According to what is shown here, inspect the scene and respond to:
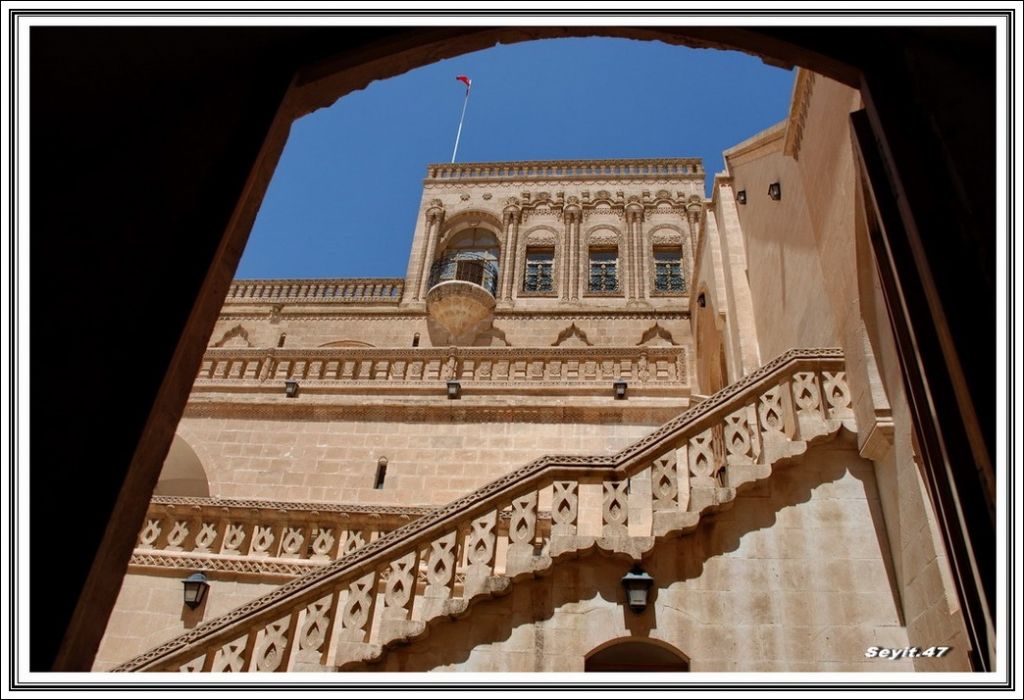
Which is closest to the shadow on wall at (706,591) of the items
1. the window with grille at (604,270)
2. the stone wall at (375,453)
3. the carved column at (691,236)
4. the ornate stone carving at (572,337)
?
the stone wall at (375,453)

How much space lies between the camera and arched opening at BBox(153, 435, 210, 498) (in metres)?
12.5

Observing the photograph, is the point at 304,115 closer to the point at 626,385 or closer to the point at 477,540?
the point at 477,540

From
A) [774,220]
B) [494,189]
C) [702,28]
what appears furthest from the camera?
[494,189]

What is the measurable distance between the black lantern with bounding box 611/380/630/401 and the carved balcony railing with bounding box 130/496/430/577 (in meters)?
4.64

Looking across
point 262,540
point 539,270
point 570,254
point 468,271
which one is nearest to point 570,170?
point 570,254

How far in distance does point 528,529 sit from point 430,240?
829 inches

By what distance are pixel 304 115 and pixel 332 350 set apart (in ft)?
34.2

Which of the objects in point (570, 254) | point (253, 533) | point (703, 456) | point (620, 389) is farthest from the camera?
point (570, 254)

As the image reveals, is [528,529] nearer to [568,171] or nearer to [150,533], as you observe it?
[150,533]

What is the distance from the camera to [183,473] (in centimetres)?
1333

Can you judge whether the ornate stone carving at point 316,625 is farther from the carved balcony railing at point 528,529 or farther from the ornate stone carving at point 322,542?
the ornate stone carving at point 322,542

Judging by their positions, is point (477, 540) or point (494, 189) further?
point (494, 189)

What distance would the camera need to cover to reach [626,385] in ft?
39.6

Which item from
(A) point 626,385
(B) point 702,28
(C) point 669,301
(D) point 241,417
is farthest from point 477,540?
(C) point 669,301
